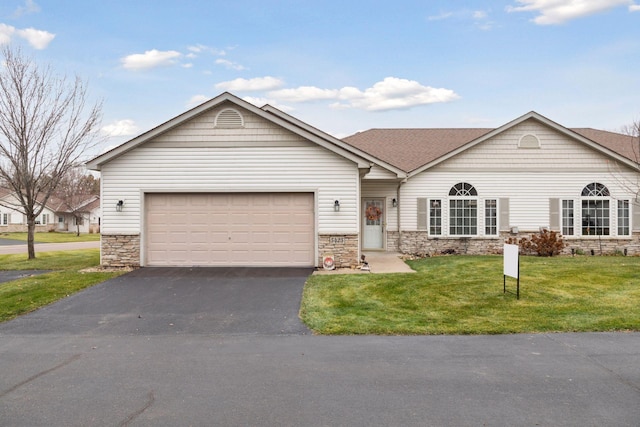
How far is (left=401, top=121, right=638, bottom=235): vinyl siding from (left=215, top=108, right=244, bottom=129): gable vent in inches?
307

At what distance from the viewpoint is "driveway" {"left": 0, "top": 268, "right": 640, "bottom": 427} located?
4.39 meters

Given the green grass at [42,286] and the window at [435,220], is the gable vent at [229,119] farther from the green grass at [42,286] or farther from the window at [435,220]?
the window at [435,220]

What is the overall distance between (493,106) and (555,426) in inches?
949

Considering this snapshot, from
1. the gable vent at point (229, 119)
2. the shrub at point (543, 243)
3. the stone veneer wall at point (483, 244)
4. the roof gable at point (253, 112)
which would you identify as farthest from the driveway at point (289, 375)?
the shrub at point (543, 243)

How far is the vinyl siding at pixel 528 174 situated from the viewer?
1805cm

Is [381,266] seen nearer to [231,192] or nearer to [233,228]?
[233,228]

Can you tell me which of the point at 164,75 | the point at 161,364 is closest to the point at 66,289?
the point at 161,364

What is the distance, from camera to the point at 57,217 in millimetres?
54938

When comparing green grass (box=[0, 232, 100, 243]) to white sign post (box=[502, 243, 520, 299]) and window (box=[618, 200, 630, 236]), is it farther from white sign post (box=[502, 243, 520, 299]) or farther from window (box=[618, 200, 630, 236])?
window (box=[618, 200, 630, 236])

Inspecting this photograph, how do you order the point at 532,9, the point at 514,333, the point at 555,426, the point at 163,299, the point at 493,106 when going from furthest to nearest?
the point at 493,106 < the point at 532,9 < the point at 163,299 < the point at 514,333 < the point at 555,426

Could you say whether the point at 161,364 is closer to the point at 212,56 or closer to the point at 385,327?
the point at 385,327

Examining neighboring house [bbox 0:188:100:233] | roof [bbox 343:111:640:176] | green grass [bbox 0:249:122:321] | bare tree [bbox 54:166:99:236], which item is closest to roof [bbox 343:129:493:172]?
roof [bbox 343:111:640:176]

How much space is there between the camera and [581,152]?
18062 millimetres

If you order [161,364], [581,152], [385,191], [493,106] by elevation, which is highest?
[493,106]
